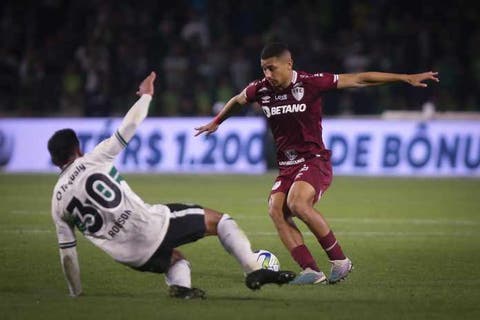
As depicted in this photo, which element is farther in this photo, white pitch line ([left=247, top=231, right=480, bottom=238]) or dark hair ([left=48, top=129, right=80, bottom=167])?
white pitch line ([left=247, top=231, right=480, bottom=238])

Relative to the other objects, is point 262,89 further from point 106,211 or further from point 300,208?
point 106,211

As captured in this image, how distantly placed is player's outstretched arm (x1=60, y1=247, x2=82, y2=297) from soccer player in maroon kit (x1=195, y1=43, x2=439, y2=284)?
6.70ft

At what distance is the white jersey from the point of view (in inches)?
304

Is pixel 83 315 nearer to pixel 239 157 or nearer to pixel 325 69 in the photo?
pixel 239 157

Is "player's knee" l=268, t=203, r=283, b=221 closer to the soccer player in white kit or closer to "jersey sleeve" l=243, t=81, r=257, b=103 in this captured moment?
"jersey sleeve" l=243, t=81, r=257, b=103

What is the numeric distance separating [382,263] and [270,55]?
2.57 m

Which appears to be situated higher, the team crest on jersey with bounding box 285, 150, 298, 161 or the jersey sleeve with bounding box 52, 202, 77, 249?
the team crest on jersey with bounding box 285, 150, 298, 161

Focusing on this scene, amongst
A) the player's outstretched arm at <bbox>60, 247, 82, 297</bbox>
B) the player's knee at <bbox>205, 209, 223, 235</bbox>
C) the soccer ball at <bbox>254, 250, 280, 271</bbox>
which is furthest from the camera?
the soccer ball at <bbox>254, 250, 280, 271</bbox>

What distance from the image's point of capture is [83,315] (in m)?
7.34

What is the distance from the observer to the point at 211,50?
2492 centimetres

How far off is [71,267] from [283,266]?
2.91m

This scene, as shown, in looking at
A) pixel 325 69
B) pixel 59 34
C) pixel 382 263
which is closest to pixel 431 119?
pixel 325 69

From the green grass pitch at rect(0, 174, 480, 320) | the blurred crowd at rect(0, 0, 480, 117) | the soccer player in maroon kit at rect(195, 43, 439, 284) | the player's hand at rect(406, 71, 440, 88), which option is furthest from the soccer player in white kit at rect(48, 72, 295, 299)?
the blurred crowd at rect(0, 0, 480, 117)

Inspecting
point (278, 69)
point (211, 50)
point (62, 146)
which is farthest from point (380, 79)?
point (211, 50)
